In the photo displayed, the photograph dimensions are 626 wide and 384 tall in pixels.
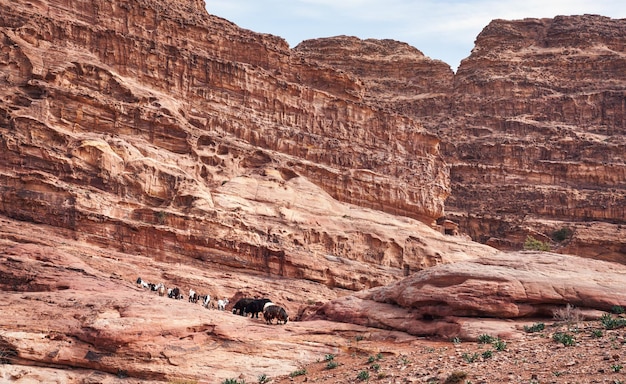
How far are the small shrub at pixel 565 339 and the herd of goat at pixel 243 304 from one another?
9802 millimetres

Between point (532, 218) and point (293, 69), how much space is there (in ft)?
105

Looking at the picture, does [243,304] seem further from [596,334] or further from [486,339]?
[596,334]

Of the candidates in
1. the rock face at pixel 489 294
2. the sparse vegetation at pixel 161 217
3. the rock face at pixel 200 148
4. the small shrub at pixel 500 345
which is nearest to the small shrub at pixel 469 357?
the small shrub at pixel 500 345

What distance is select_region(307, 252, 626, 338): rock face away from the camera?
24.4 metres

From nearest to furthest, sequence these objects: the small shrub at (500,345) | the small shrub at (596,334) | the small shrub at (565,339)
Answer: the small shrub at (565,339)
the small shrub at (596,334)
the small shrub at (500,345)

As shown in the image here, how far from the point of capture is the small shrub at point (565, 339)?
19.3 m

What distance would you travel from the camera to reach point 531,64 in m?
91.5

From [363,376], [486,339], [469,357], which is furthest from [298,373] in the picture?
[486,339]

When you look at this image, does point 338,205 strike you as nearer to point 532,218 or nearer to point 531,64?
point 532,218

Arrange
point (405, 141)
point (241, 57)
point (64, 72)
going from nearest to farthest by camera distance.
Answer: point (64, 72) < point (241, 57) < point (405, 141)

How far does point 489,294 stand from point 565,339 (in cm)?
511

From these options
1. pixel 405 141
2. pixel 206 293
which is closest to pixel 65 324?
pixel 206 293

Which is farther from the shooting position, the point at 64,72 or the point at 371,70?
the point at 371,70

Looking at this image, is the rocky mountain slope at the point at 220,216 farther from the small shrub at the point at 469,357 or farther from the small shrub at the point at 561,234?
the small shrub at the point at 469,357
